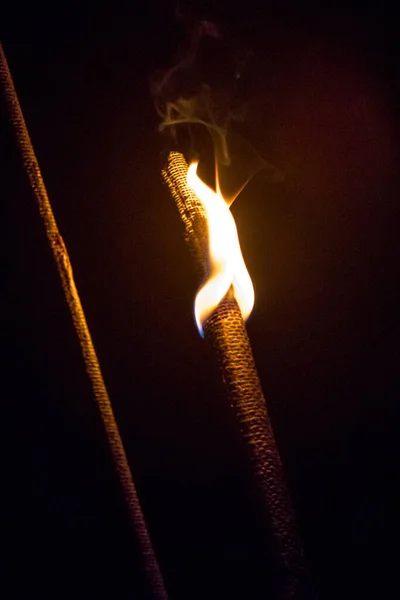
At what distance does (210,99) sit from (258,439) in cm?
103

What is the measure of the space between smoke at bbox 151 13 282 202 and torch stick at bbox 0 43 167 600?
0.55 m

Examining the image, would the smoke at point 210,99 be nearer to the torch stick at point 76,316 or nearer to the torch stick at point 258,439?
the torch stick at point 76,316

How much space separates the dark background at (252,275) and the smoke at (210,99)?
0.04 m

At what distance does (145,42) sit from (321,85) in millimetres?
512

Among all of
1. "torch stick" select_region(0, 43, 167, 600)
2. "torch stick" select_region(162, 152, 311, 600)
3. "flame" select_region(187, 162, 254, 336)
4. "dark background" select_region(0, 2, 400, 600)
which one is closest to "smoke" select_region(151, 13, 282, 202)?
"dark background" select_region(0, 2, 400, 600)

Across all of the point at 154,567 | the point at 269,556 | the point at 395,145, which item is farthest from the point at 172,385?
the point at 395,145

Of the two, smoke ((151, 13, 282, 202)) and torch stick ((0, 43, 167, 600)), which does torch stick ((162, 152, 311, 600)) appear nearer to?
torch stick ((0, 43, 167, 600))

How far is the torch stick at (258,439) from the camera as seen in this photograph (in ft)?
2.89

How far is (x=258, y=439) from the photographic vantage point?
0.89 m

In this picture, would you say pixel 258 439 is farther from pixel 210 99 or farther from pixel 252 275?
pixel 210 99

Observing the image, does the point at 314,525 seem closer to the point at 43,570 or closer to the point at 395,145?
the point at 43,570

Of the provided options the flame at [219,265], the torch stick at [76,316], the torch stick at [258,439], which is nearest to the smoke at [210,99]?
the flame at [219,265]

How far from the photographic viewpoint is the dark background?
1480 millimetres

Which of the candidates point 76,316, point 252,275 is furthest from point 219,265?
point 252,275
